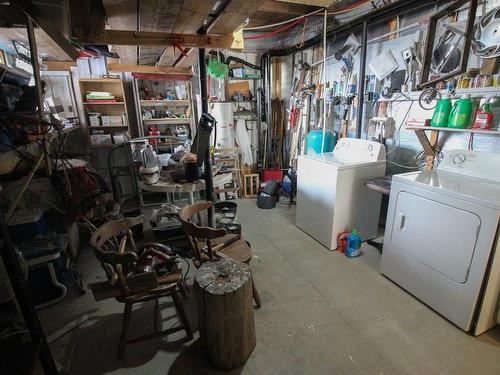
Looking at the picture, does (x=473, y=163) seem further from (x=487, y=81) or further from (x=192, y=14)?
(x=192, y=14)

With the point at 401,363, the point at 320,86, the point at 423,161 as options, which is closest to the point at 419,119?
the point at 423,161

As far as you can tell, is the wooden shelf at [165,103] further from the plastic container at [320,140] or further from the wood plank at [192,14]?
the wood plank at [192,14]

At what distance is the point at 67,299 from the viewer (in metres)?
2.16

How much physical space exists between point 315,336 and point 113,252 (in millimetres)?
1358

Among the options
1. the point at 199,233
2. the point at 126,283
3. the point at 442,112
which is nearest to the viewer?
the point at 126,283

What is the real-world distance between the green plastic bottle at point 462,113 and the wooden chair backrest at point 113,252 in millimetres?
2430

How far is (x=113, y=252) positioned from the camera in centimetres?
142

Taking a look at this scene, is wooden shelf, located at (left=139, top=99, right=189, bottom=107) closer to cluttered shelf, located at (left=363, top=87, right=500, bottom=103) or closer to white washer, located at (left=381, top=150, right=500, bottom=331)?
cluttered shelf, located at (left=363, top=87, right=500, bottom=103)

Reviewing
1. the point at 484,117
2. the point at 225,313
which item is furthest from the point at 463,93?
the point at 225,313

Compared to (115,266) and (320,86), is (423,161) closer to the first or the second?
(320,86)

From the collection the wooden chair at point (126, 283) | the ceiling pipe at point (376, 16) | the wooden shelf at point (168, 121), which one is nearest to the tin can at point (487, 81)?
the ceiling pipe at point (376, 16)

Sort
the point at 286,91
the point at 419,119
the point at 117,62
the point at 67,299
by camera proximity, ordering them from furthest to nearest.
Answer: the point at 286,91
the point at 117,62
the point at 419,119
the point at 67,299

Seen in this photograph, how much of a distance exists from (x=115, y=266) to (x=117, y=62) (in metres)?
3.27

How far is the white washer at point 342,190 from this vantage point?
2598 millimetres
